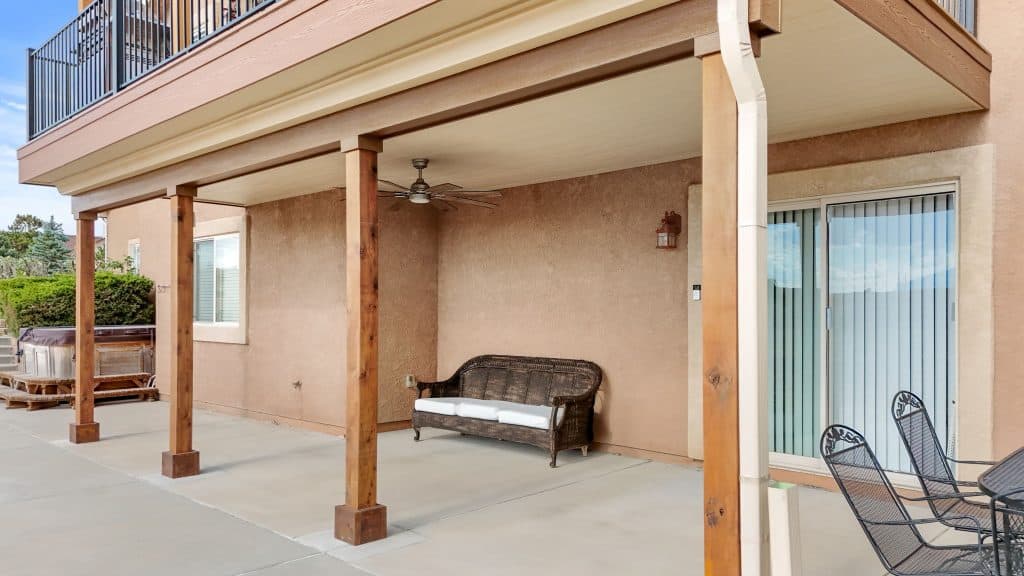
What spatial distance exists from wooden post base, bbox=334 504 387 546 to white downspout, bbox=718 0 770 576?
2.29 m

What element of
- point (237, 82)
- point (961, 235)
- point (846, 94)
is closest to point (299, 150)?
point (237, 82)

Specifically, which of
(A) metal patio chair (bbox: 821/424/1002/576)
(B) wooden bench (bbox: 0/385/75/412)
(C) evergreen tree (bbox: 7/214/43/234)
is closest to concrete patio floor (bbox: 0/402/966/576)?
(A) metal patio chair (bbox: 821/424/1002/576)

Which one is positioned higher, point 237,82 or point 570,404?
point 237,82

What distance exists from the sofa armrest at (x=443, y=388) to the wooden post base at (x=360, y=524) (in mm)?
3024

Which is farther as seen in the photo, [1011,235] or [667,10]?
[1011,235]

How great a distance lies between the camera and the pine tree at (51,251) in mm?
23969

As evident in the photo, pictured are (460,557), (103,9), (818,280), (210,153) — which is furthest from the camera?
(103,9)

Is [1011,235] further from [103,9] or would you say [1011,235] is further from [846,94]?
[103,9]

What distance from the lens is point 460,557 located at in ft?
12.5

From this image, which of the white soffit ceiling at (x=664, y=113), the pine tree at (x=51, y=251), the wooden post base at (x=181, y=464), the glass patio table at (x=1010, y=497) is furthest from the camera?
the pine tree at (x=51, y=251)

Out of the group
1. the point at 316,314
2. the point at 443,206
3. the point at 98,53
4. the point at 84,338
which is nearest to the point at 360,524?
the point at 316,314

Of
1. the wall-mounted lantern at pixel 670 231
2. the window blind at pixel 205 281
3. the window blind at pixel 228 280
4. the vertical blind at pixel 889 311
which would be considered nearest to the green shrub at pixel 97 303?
the window blind at pixel 205 281

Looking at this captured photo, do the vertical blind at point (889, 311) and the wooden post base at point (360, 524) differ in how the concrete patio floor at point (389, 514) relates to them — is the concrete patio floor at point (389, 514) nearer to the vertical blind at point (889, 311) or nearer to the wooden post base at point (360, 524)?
the wooden post base at point (360, 524)

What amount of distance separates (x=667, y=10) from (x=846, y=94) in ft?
5.78
